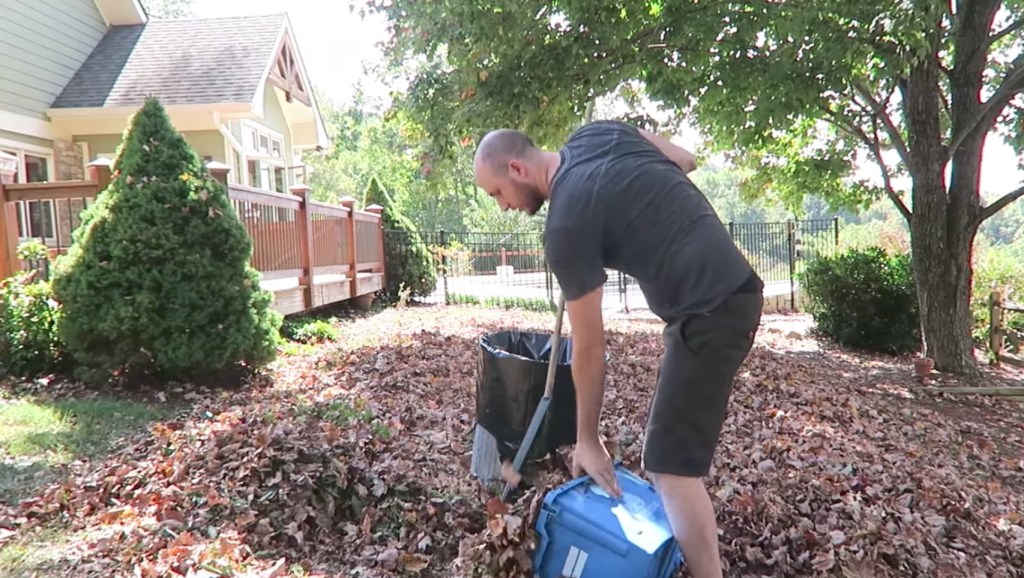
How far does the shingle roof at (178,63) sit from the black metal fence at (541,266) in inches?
151

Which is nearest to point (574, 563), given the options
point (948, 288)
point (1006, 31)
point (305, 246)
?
point (305, 246)

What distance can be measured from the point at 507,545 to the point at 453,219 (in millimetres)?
41369

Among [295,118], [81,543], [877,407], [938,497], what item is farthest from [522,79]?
[295,118]

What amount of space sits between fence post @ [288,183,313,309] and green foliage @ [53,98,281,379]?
3.28 m

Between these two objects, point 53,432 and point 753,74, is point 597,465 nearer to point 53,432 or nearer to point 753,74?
point 53,432

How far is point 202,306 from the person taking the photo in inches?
209

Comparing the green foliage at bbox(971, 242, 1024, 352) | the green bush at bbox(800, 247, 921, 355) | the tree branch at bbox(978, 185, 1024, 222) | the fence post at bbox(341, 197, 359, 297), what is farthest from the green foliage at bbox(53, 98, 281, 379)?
the green foliage at bbox(971, 242, 1024, 352)

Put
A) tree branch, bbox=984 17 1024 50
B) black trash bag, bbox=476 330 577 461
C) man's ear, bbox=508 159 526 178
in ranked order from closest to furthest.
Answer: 1. man's ear, bbox=508 159 526 178
2. black trash bag, bbox=476 330 577 461
3. tree branch, bbox=984 17 1024 50

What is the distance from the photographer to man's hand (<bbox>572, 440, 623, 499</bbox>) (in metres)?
2.22

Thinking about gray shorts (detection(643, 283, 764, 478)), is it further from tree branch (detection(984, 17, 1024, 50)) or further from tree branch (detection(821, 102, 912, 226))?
tree branch (detection(984, 17, 1024, 50))

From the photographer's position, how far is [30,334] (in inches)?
216

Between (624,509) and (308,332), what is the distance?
256 inches

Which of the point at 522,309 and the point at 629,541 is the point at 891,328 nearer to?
the point at 522,309

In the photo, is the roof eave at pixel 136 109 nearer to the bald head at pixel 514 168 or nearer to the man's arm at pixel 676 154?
the bald head at pixel 514 168
